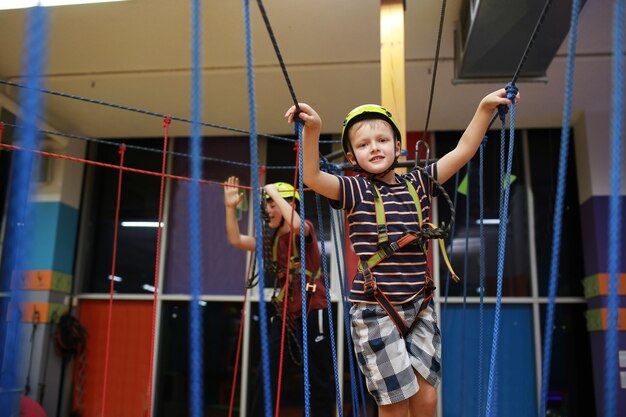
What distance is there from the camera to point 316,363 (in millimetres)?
2504

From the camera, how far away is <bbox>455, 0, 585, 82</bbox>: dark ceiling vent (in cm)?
262

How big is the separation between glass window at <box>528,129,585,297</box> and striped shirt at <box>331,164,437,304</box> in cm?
315

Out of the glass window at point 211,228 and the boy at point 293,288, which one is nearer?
the boy at point 293,288

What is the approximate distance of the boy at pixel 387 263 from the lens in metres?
1.25

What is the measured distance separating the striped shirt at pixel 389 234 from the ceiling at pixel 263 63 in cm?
174

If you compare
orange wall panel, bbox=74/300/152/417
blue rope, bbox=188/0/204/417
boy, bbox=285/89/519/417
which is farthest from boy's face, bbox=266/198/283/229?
orange wall panel, bbox=74/300/152/417

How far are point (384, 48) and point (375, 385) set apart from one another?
4.90 feet

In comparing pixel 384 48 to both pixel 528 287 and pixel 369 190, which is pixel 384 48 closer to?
pixel 369 190

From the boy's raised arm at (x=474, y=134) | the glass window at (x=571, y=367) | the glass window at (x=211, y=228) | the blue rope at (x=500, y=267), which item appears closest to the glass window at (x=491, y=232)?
the glass window at (x=571, y=367)

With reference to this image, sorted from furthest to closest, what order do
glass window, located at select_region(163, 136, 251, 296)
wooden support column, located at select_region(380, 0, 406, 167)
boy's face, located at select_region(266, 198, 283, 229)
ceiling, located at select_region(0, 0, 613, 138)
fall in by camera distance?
glass window, located at select_region(163, 136, 251, 296)
ceiling, located at select_region(0, 0, 613, 138)
boy's face, located at select_region(266, 198, 283, 229)
wooden support column, located at select_region(380, 0, 406, 167)

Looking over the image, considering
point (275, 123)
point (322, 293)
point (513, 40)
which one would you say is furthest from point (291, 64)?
point (322, 293)

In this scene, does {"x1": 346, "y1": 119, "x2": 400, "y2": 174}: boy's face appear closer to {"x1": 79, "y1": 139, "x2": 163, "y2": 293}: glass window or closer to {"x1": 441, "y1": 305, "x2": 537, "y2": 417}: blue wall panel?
{"x1": 441, "y1": 305, "x2": 537, "y2": 417}: blue wall panel

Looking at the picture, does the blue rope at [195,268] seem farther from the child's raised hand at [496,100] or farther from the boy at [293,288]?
the boy at [293,288]

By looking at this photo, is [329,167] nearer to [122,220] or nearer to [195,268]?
[195,268]
